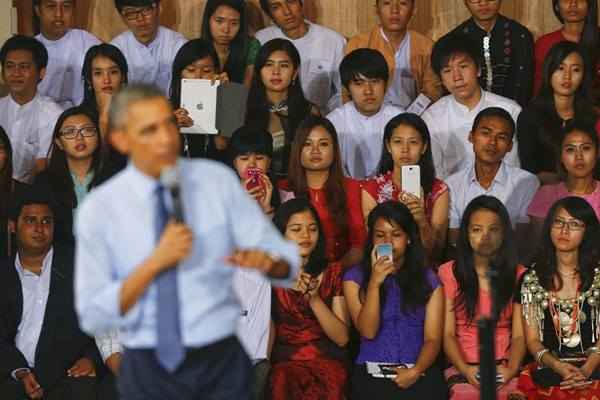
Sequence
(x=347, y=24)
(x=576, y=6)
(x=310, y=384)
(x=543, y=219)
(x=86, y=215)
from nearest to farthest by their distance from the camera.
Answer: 1. (x=86, y=215)
2. (x=310, y=384)
3. (x=543, y=219)
4. (x=576, y=6)
5. (x=347, y=24)

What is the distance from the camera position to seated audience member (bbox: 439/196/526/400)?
16.3 ft

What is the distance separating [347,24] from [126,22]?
1.12 m

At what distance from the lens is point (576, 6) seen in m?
6.01

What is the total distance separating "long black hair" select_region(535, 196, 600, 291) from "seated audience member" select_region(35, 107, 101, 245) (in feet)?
5.68

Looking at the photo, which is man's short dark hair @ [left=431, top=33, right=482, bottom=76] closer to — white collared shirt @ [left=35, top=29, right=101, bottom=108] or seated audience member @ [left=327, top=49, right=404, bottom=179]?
seated audience member @ [left=327, top=49, right=404, bottom=179]

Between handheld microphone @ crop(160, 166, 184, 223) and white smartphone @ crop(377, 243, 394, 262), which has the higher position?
handheld microphone @ crop(160, 166, 184, 223)

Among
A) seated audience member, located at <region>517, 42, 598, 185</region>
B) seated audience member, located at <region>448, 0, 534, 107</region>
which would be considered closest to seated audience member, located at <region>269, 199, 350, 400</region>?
seated audience member, located at <region>517, 42, 598, 185</region>

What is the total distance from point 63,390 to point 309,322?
905 mm

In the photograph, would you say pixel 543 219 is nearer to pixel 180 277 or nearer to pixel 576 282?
pixel 576 282

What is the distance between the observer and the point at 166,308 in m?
2.91

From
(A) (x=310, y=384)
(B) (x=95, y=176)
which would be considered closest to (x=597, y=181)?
(A) (x=310, y=384)

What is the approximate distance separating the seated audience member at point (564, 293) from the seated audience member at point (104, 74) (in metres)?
1.90

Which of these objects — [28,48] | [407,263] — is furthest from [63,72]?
[407,263]

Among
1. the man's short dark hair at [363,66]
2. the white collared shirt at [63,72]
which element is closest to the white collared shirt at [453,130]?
the man's short dark hair at [363,66]
